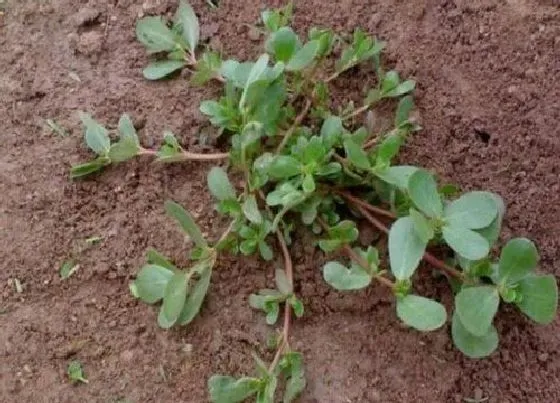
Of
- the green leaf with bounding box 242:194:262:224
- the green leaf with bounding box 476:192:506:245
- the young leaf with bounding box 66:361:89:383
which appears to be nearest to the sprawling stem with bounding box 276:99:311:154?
the green leaf with bounding box 242:194:262:224

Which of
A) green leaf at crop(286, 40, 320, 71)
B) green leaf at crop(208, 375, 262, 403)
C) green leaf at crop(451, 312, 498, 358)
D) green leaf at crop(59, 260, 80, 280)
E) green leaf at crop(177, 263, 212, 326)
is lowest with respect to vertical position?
green leaf at crop(208, 375, 262, 403)

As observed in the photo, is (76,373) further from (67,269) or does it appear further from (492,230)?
(492,230)

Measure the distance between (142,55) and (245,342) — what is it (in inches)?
21.2

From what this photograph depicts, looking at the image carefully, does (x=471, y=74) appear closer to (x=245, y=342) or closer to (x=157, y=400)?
(x=245, y=342)

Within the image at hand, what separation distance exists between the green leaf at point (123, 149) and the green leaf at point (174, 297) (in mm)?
231

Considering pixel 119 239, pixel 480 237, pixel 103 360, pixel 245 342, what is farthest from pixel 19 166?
pixel 480 237

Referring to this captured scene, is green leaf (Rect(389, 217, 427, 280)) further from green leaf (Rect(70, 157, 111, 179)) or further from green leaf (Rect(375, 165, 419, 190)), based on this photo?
green leaf (Rect(70, 157, 111, 179))

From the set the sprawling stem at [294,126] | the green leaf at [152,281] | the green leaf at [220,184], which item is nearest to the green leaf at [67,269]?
the green leaf at [152,281]

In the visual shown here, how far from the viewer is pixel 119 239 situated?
1.50 m

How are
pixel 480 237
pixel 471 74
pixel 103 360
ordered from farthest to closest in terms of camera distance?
pixel 471 74, pixel 103 360, pixel 480 237

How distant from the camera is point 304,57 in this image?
146 centimetres

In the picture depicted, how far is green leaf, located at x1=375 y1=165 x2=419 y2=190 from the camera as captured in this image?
1413mm

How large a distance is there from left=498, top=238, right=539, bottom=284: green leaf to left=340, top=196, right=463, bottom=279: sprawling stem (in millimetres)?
81

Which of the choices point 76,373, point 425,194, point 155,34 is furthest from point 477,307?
point 155,34
